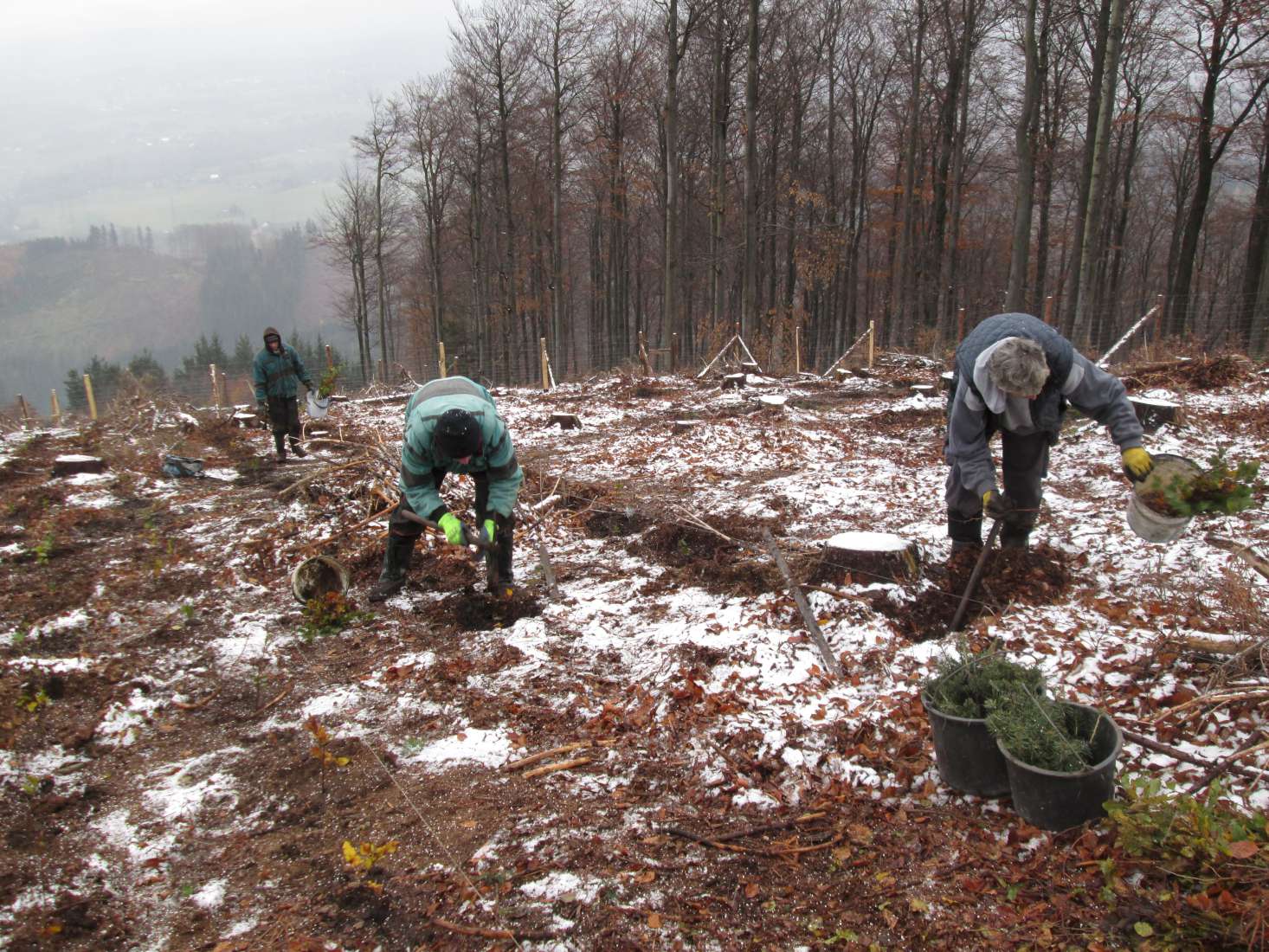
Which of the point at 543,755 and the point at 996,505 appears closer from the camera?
the point at 543,755

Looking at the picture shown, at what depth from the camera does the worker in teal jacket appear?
9.43m

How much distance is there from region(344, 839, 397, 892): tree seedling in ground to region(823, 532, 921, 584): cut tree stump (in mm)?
2944

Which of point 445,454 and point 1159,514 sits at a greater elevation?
point 445,454

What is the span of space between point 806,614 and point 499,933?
93.9 inches

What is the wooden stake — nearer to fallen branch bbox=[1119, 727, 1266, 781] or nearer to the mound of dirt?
the mound of dirt

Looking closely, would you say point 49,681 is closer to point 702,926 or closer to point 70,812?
point 70,812

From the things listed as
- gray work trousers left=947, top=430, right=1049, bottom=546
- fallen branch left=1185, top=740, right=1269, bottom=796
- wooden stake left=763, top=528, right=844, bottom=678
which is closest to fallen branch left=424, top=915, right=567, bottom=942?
wooden stake left=763, top=528, right=844, bottom=678

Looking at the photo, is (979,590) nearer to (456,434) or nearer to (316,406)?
(456,434)

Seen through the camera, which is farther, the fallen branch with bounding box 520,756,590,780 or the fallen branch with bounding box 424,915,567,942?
the fallen branch with bounding box 520,756,590,780

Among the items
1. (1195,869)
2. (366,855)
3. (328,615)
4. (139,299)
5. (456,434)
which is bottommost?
(366,855)

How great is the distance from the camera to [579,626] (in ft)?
15.1

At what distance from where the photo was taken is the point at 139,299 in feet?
383

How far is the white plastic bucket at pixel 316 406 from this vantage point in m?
10.4

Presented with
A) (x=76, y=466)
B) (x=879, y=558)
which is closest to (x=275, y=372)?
(x=76, y=466)
